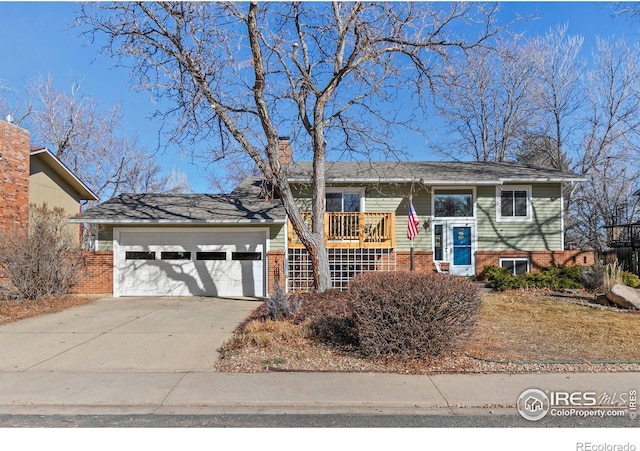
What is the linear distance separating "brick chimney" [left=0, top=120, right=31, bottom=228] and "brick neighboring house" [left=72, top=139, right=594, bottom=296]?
2.67 meters

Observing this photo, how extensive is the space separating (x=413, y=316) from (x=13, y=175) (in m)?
14.9

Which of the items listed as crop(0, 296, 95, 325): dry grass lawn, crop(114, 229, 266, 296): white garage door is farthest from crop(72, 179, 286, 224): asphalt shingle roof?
crop(0, 296, 95, 325): dry grass lawn

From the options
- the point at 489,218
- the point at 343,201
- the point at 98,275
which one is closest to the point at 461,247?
the point at 489,218

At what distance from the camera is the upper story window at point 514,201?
15703 millimetres

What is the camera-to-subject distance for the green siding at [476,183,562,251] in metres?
15.5

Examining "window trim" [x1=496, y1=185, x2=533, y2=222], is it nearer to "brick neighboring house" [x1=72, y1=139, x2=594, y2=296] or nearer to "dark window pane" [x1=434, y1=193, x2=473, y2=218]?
"brick neighboring house" [x1=72, y1=139, x2=594, y2=296]

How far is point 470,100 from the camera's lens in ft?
79.9

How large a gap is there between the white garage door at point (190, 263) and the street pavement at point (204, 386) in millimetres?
5997

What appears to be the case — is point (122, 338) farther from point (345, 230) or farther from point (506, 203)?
point (506, 203)

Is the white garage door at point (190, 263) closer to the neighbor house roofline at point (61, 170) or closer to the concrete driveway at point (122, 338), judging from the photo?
the concrete driveway at point (122, 338)

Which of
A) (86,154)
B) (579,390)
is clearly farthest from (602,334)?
(86,154)

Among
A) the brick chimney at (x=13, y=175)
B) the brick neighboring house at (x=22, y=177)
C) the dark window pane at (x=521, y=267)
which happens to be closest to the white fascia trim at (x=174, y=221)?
the brick neighboring house at (x=22, y=177)

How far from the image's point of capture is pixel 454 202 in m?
15.8

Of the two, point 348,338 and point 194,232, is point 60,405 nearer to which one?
point 348,338
